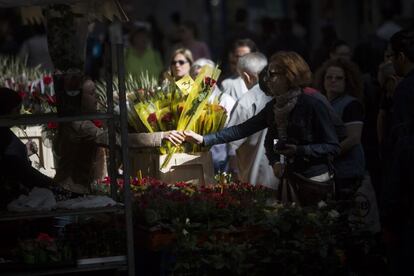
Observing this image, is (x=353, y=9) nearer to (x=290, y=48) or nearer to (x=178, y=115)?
(x=290, y=48)

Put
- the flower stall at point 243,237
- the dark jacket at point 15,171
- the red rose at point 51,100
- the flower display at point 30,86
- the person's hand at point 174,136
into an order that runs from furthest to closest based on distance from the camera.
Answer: the flower display at point 30,86 → the red rose at point 51,100 → the person's hand at point 174,136 → the dark jacket at point 15,171 → the flower stall at point 243,237

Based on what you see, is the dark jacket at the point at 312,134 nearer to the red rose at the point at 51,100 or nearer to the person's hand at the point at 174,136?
the person's hand at the point at 174,136

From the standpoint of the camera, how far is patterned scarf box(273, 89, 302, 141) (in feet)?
26.7

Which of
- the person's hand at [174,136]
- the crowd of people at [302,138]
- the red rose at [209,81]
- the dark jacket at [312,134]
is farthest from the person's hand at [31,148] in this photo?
the dark jacket at [312,134]

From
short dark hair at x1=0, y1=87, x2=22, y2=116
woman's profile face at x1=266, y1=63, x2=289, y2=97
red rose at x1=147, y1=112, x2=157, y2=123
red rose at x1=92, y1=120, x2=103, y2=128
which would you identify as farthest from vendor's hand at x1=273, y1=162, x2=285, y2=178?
short dark hair at x1=0, y1=87, x2=22, y2=116

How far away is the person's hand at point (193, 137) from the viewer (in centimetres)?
860

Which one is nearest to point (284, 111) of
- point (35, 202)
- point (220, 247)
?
point (220, 247)

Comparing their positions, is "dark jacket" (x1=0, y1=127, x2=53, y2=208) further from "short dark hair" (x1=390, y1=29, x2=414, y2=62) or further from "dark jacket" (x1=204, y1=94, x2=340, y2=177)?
"short dark hair" (x1=390, y1=29, x2=414, y2=62)

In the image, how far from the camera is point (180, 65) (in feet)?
38.2

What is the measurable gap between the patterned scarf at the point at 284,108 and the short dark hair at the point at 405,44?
71 cm

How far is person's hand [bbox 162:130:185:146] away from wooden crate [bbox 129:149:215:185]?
12 cm

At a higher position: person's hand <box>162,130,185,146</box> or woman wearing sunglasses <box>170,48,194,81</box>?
woman wearing sunglasses <box>170,48,194,81</box>

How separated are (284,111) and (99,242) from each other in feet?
5.33

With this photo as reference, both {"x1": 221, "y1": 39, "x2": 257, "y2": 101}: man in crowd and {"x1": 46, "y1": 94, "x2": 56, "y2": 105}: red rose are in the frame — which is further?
{"x1": 221, "y1": 39, "x2": 257, "y2": 101}: man in crowd
